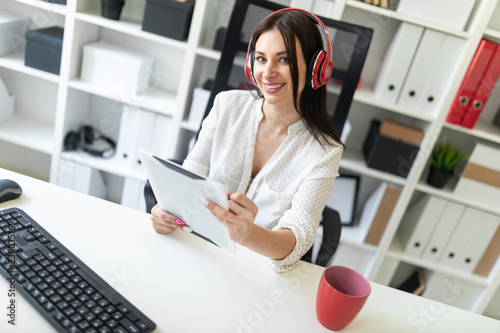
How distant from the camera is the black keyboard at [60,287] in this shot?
0.79m

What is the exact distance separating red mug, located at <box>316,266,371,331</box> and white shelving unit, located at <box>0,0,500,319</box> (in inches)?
49.3

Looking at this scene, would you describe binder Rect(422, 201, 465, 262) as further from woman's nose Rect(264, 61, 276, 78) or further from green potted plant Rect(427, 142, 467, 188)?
woman's nose Rect(264, 61, 276, 78)

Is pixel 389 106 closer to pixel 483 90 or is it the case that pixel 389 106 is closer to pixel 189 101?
pixel 483 90

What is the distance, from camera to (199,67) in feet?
7.44

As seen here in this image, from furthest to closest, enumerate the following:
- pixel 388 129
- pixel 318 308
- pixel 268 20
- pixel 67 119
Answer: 1. pixel 67 119
2. pixel 388 129
3. pixel 268 20
4. pixel 318 308

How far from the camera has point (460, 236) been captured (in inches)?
88.7

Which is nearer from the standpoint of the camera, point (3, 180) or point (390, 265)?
point (3, 180)

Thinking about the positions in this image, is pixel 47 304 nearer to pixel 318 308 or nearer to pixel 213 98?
pixel 318 308

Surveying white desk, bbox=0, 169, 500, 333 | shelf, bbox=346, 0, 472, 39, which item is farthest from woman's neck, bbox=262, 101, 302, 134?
shelf, bbox=346, 0, 472, 39

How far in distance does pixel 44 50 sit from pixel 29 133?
0.50 metres

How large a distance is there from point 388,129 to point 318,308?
55.2 inches

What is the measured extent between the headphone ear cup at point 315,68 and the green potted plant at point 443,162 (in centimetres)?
119

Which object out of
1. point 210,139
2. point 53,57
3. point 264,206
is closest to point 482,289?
point 264,206

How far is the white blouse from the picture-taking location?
1.24 m
